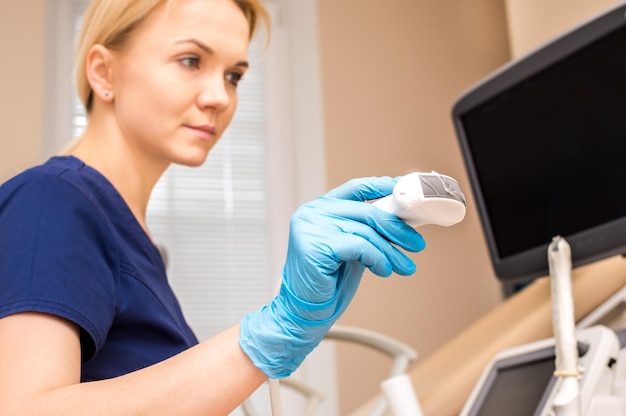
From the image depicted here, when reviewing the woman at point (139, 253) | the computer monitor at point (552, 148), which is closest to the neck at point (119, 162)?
the woman at point (139, 253)

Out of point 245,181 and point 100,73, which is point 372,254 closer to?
point 100,73

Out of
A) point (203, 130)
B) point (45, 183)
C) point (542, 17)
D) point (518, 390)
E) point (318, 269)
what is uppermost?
point (542, 17)

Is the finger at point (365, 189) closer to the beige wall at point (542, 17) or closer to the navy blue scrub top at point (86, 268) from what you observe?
the navy blue scrub top at point (86, 268)

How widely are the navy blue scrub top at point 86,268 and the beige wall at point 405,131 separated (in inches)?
82.3

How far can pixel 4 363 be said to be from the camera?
0.79m

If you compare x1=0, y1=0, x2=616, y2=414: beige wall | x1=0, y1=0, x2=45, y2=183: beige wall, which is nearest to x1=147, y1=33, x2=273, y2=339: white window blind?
x1=0, y1=0, x2=616, y2=414: beige wall

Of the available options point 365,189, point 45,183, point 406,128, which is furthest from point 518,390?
point 406,128

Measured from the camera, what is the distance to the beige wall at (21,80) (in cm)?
288

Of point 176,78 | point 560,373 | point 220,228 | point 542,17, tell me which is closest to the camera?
point 560,373

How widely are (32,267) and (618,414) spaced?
0.77m

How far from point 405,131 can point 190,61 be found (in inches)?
90.8

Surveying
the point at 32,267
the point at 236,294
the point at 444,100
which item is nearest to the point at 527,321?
the point at 32,267

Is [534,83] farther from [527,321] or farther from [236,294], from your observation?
[236,294]

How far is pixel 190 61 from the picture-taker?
116 cm
